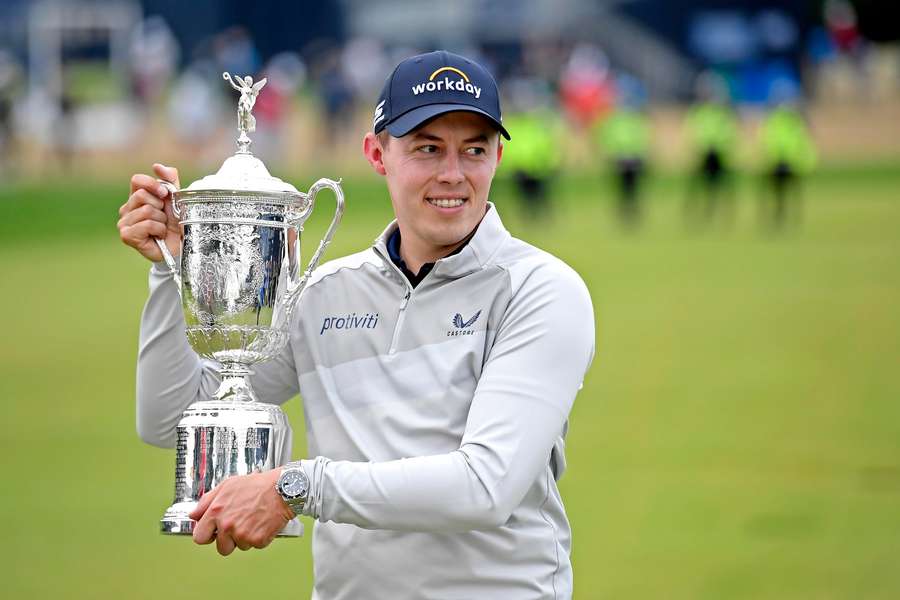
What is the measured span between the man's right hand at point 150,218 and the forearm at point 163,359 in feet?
0.15

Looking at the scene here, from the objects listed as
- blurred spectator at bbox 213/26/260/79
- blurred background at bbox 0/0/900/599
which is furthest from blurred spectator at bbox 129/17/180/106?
blurred spectator at bbox 213/26/260/79

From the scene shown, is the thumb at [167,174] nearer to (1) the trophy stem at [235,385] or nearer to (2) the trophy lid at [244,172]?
(2) the trophy lid at [244,172]

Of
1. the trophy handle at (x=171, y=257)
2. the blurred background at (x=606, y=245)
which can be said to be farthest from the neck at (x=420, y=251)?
the blurred background at (x=606, y=245)

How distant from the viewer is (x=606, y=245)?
56.1ft

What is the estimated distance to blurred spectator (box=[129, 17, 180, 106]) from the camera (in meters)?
29.1

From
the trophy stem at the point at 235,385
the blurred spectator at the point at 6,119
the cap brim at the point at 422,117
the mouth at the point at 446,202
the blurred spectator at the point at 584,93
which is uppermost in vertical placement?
the blurred spectator at the point at 584,93

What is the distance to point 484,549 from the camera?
252cm

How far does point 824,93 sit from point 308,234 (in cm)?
1683

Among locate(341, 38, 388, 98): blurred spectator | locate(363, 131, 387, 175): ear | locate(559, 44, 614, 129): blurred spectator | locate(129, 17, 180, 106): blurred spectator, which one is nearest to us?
locate(363, 131, 387, 175): ear

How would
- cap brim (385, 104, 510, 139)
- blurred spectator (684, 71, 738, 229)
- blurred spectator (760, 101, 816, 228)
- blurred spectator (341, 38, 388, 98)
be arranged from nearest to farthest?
cap brim (385, 104, 510, 139)
blurred spectator (760, 101, 816, 228)
blurred spectator (684, 71, 738, 229)
blurred spectator (341, 38, 388, 98)

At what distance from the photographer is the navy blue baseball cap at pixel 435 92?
252 cm

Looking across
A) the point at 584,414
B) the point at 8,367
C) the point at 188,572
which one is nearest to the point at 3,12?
the point at 8,367

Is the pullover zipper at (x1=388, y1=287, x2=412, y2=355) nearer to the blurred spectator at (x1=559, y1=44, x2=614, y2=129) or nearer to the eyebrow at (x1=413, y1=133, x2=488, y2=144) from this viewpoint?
the eyebrow at (x1=413, y1=133, x2=488, y2=144)

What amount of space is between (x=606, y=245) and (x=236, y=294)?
14.6 m
